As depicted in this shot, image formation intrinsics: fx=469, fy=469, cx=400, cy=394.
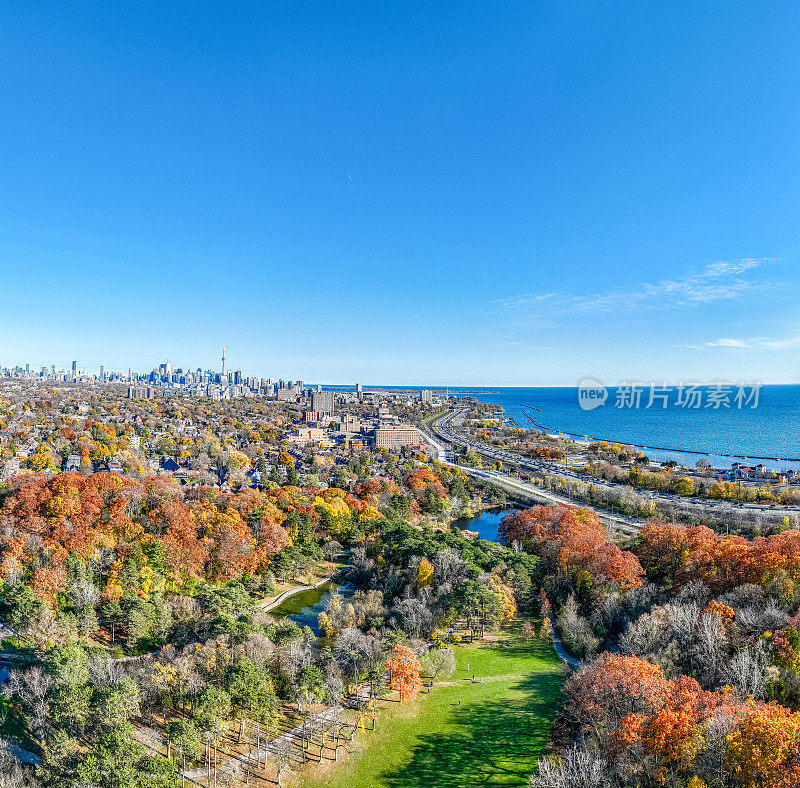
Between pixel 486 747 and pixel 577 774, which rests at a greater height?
pixel 577 774

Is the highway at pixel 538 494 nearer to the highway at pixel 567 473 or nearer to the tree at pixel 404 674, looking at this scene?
the highway at pixel 567 473

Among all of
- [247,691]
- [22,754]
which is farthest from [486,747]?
[22,754]

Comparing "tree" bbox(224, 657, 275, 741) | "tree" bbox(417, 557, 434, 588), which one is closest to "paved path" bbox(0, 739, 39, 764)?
"tree" bbox(224, 657, 275, 741)

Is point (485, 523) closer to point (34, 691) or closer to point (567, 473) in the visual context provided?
point (567, 473)

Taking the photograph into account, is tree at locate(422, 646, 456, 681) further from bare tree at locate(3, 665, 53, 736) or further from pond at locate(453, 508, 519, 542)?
pond at locate(453, 508, 519, 542)

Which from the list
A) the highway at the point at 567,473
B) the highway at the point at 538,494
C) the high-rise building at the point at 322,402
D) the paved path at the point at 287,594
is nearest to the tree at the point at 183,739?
the paved path at the point at 287,594

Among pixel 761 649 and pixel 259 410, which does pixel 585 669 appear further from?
pixel 259 410
